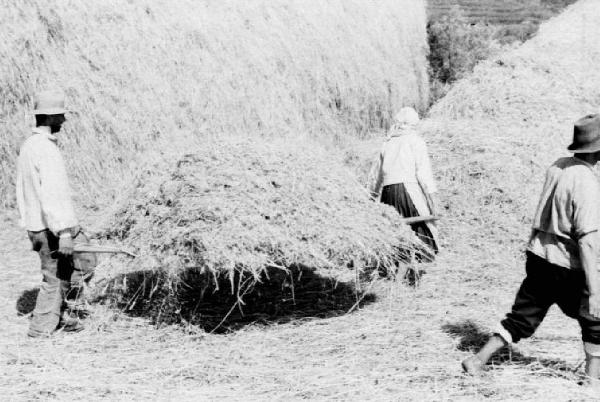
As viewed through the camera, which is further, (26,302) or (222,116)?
(222,116)

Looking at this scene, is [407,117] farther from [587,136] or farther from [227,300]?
[587,136]

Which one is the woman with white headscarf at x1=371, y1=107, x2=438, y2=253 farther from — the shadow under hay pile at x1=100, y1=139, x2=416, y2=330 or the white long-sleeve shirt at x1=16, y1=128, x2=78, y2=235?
the white long-sleeve shirt at x1=16, y1=128, x2=78, y2=235

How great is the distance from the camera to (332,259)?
4.34m

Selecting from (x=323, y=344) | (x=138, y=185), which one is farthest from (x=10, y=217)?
(x=323, y=344)

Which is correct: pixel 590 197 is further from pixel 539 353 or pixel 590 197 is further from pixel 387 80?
pixel 387 80

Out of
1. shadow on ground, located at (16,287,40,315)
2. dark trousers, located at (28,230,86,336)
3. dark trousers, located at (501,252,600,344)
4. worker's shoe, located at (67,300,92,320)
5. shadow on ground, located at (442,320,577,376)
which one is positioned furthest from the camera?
shadow on ground, located at (16,287,40,315)

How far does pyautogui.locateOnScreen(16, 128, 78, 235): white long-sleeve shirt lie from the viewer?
14.6 ft

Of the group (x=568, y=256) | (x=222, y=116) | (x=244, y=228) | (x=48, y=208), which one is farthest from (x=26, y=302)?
(x=222, y=116)

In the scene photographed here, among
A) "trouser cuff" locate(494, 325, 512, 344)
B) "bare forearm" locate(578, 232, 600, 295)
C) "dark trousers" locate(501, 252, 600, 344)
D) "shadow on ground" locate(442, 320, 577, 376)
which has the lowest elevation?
"shadow on ground" locate(442, 320, 577, 376)

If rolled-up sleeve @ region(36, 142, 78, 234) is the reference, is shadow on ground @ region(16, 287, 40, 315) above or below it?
below

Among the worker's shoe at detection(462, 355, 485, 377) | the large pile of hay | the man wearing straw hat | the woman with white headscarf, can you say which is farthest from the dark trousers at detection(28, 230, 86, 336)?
the worker's shoe at detection(462, 355, 485, 377)

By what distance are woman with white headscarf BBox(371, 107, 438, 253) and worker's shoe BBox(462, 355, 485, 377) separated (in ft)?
6.41

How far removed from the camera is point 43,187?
4465 millimetres

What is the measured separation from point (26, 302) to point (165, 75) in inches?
155
